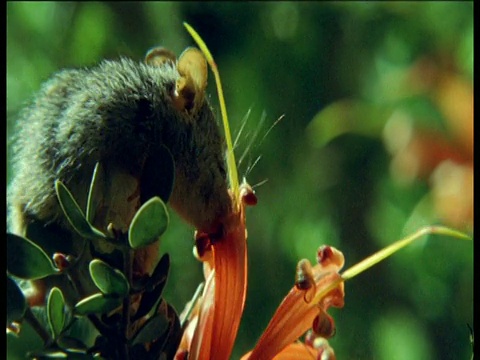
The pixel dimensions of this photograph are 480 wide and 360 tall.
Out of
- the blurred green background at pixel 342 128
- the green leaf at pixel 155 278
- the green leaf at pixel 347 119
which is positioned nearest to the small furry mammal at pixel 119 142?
the green leaf at pixel 155 278

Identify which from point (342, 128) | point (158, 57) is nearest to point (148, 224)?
point (158, 57)

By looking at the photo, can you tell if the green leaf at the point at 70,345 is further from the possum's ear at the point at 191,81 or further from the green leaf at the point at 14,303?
the possum's ear at the point at 191,81

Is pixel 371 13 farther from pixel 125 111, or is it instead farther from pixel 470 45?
A: pixel 125 111

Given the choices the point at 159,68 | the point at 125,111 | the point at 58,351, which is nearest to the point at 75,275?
the point at 58,351

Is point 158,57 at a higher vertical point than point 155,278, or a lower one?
higher

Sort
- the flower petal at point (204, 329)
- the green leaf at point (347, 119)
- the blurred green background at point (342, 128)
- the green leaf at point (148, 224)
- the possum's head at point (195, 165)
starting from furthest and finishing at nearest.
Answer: the green leaf at point (347, 119), the blurred green background at point (342, 128), the possum's head at point (195, 165), the flower petal at point (204, 329), the green leaf at point (148, 224)

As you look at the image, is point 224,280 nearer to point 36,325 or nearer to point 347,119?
point 36,325
